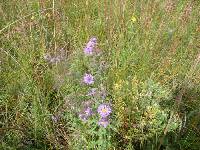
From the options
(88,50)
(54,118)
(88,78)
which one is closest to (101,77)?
(88,78)

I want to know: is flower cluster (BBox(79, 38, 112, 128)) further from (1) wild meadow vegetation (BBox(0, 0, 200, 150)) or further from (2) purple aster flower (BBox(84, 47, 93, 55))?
(2) purple aster flower (BBox(84, 47, 93, 55))

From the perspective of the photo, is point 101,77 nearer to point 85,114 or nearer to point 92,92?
point 92,92

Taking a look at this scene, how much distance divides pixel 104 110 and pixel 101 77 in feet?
0.98

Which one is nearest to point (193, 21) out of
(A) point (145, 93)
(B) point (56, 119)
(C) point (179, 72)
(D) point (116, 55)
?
(C) point (179, 72)

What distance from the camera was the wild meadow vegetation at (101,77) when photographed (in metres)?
2.44

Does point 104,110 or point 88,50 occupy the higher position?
point 88,50

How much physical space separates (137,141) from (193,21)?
1.45 m

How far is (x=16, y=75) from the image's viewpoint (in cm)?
287

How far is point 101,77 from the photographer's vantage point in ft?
8.41

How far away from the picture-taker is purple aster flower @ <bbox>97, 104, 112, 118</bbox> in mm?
2303

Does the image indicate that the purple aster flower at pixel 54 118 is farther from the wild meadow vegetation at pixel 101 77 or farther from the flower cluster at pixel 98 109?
the flower cluster at pixel 98 109

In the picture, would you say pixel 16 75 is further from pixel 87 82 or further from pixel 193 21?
pixel 193 21

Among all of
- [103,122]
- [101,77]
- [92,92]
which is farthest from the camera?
[101,77]

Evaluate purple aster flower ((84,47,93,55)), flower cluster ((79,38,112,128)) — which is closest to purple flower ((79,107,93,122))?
flower cluster ((79,38,112,128))
